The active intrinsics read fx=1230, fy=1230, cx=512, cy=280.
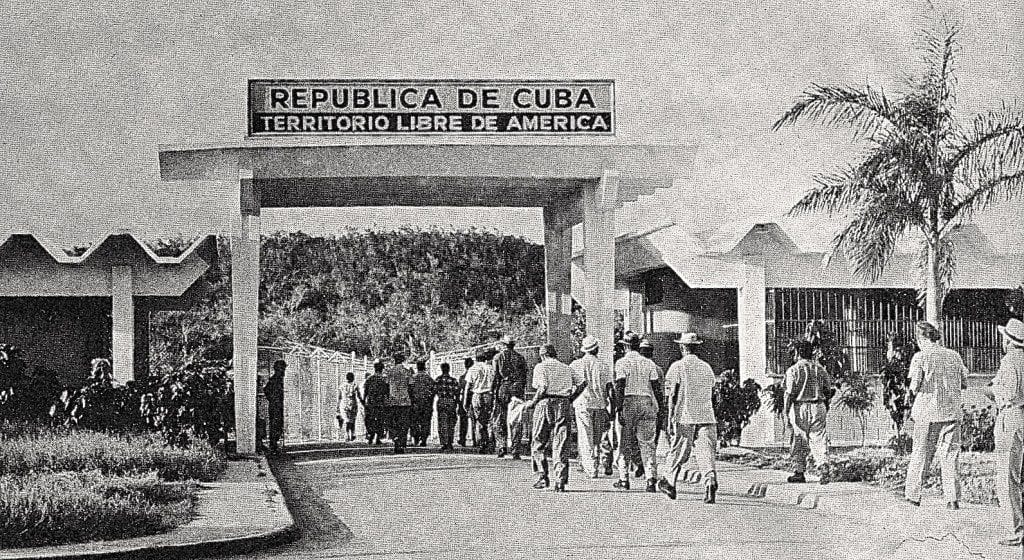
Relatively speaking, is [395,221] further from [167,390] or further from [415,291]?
[167,390]

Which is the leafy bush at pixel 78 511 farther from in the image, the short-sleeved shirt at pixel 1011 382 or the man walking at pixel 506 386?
the short-sleeved shirt at pixel 1011 382

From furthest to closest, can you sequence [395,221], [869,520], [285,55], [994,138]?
[395,221]
[994,138]
[285,55]
[869,520]

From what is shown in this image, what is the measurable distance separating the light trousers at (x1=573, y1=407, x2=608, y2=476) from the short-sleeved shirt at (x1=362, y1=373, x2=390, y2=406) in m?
4.27

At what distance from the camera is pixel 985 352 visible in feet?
61.1

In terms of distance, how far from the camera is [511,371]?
15.4 meters

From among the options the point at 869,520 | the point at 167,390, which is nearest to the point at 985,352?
the point at 869,520

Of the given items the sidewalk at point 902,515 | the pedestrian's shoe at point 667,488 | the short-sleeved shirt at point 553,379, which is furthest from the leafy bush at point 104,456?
the sidewalk at point 902,515

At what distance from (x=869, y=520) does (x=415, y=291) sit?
31825 millimetres

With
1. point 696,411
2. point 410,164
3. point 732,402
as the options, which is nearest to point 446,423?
point 732,402

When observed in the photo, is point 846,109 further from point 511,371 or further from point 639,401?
point 511,371

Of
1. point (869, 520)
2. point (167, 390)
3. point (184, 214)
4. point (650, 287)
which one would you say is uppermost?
point (184, 214)

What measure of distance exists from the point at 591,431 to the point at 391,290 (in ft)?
95.7

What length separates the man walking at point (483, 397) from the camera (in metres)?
16.1

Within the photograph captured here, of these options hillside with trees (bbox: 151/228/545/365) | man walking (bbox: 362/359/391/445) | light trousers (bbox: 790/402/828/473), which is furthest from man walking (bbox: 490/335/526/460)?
hillside with trees (bbox: 151/228/545/365)
